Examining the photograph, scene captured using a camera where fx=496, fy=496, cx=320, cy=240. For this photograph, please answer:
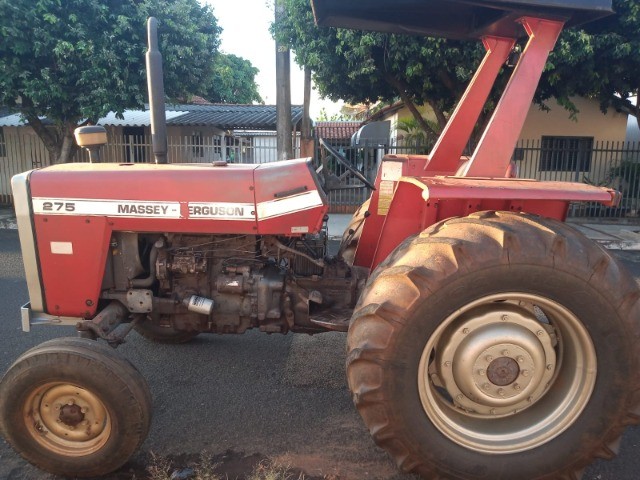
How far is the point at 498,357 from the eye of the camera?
7.29ft

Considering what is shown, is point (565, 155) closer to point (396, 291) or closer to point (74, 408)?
point (396, 291)

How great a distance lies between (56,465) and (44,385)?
15.3 inches

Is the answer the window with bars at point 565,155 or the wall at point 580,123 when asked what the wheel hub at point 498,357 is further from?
the wall at point 580,123

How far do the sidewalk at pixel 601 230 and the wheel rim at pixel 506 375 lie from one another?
6397 mm

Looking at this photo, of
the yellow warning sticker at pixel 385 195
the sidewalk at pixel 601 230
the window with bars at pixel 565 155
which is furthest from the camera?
the window with bars at pixel 565 155

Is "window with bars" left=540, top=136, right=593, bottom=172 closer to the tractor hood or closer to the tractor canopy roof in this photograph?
the tractor canopy roof

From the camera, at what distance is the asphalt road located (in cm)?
251

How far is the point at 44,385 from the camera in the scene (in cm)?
230

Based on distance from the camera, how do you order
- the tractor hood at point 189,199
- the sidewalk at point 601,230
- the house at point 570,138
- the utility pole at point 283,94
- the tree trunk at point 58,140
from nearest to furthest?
the tractor hood at point 189,199
the sidewalk at point 601,230
the utility pole at point 283,94
the tree trunk at point 58,140
the house at point 570,138

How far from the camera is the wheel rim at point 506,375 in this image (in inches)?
85.6

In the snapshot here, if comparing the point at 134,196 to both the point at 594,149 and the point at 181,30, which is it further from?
the point at 594,149

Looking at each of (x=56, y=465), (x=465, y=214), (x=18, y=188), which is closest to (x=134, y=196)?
(x=18, y=188)

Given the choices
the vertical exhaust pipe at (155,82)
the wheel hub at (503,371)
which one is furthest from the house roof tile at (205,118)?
the wheel hub at (503,371)

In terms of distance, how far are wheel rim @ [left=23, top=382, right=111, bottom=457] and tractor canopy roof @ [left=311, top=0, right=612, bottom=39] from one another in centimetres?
236
